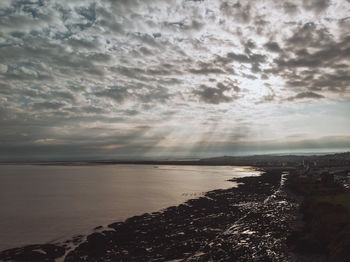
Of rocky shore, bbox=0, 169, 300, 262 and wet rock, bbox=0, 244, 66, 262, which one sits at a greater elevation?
wet rock, bbox=0, 244, 66, 262

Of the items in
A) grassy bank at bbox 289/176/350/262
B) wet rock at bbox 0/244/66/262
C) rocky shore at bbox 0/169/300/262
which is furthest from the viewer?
rocky shore at bbox 0/169/300/262

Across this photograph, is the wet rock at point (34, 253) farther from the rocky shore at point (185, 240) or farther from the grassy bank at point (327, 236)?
the grassy bank at point (327, 236)

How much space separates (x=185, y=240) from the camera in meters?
22.9

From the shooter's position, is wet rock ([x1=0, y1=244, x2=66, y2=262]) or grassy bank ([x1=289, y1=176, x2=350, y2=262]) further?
wet rock ([x1=0, y1=244, x2=66, y2=262])

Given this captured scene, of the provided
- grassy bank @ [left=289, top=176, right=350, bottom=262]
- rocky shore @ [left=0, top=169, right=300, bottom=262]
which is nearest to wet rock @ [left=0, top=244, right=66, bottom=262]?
rocky shore @ [left=0, top=169, right=300, bottom=262]

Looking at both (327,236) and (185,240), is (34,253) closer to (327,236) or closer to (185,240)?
(185,240)

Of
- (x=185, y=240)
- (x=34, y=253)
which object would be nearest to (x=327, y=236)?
(x=185, y=240)

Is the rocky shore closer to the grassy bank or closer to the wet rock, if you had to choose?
the wet rock

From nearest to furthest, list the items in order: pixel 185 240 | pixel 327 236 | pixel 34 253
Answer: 1. pixel 34 253
2. pixel 327 236
3. pixel 185 240

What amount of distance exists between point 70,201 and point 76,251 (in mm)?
27017

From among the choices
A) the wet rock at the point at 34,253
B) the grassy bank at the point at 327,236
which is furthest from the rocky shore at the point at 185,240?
the grassy bank at the point at 327,236

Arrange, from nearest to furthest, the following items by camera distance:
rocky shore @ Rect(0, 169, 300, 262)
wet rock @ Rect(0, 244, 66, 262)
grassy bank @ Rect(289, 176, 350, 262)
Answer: grassy bank @ Rect(289, 176, 350, 262) → wet rock @ Rect(0, 244, 66, 262) → rocky shore @ Rect(0, 169, 300, 262)

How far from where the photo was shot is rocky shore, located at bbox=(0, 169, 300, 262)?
19172 millimetres

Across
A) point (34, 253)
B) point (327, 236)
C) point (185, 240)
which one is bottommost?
point (185, 240)
